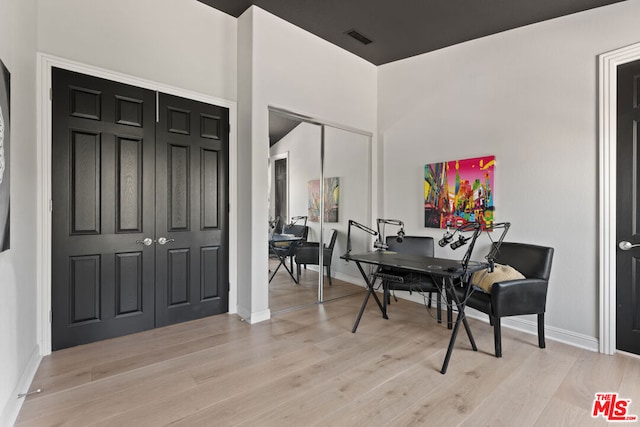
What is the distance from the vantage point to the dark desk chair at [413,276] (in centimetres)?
317

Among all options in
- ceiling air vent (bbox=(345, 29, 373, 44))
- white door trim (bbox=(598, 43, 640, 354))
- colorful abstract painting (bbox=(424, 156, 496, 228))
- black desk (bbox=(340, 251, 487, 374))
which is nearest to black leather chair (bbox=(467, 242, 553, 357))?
black desk (bbox=(340, 251, 487, 374))

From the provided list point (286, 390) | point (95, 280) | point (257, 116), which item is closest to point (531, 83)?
point (257, 116)

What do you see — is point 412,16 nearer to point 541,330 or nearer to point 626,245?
point 626,245

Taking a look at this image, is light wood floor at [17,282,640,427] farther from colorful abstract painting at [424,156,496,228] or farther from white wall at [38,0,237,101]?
white wall at [38,0,237,101]

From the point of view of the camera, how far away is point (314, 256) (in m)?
4.24

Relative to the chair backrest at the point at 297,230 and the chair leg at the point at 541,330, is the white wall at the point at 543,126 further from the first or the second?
the chair backrest at the point at 297,230

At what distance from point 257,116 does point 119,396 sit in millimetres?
2689

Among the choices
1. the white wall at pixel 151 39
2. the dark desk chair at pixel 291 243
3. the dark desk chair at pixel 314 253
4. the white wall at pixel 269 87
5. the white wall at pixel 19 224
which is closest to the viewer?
the white wall at pixel 19 224

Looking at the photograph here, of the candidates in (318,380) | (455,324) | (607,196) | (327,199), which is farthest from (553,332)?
(327,199)

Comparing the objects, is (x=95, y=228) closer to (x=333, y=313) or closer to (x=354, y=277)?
(x=333, y=313)

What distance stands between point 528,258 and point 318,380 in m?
2.31

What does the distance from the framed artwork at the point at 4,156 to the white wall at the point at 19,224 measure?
4.6 inches

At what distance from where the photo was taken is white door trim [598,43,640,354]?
111 inches

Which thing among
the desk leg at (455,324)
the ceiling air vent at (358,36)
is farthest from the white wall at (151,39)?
the desk leg at (455,324)
